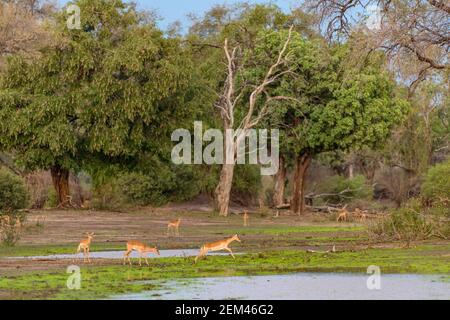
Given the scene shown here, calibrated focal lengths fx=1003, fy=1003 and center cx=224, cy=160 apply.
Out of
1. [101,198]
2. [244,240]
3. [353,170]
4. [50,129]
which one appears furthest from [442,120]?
[244,240]

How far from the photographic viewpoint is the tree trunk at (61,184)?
48312 millimetres

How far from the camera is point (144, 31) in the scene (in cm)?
4734

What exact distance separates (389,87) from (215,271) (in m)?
32.4

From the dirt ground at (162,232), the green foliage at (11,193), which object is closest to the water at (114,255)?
the dirt ground at (162,232)

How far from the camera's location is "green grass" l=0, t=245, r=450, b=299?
18.1 metres

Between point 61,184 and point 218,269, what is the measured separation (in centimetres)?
2786

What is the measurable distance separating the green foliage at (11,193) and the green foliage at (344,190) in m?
28.0

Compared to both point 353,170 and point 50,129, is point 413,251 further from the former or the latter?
point 353,170

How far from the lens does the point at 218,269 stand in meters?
21.9

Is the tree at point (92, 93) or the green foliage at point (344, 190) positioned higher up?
the tree at point (92, 93)

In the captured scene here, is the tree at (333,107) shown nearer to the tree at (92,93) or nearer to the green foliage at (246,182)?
the green foliage at (246,182)

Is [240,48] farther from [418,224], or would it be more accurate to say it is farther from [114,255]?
[114,255]

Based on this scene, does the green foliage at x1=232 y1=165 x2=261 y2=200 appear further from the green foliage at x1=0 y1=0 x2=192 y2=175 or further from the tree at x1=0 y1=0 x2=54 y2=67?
the tree at x1=0 y1=0 x2=54 y2=67

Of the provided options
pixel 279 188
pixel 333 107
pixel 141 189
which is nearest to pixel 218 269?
pixel 333 107
